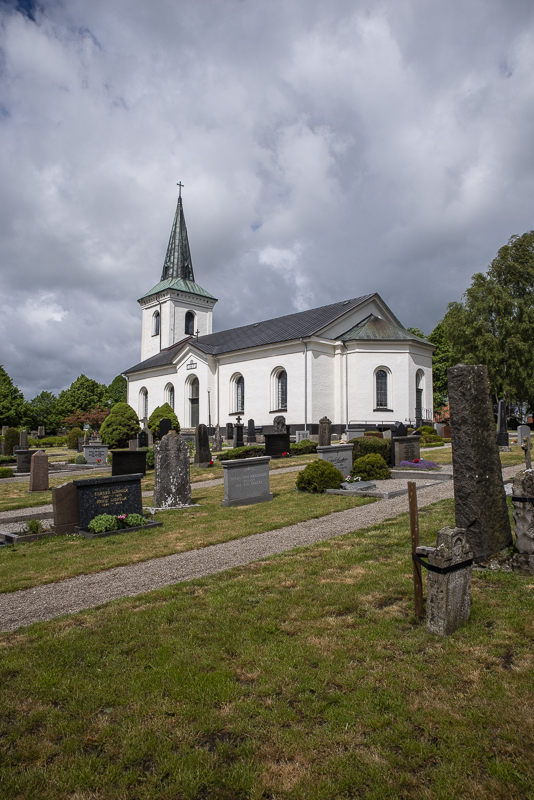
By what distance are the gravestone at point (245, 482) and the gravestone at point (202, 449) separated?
8.07m

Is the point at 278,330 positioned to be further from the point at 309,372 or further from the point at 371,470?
the point at 371,470

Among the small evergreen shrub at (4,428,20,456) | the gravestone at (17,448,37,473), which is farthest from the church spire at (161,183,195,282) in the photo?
the gravestone at (17,448,37,473)

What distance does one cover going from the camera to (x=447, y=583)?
3561 millimetres

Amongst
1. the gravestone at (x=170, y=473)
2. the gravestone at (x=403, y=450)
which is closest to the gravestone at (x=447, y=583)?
the gravestone at (x=170, y=473)

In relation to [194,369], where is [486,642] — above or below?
below

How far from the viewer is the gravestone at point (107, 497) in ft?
27.1

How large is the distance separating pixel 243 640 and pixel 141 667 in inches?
30.5

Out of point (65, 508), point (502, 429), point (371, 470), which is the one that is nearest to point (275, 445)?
point (371, 470)

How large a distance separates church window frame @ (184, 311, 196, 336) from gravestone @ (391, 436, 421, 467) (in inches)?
1476

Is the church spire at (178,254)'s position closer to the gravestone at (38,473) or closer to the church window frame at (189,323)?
the church window frame at (189,323)

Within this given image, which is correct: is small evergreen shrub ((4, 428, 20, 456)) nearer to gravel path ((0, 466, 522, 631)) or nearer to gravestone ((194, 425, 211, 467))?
gravestone ((194, 425, 211, 467))

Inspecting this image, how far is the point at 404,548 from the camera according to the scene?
592 centimetres

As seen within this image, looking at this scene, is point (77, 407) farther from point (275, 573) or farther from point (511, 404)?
point (275, 573)

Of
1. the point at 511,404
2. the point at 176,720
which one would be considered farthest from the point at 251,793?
the point at 511,404
